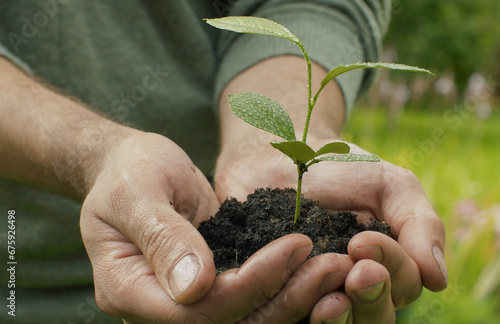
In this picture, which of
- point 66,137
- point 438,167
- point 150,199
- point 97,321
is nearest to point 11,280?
point 97,321

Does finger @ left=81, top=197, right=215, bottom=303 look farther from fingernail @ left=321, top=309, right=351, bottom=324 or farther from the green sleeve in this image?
the green sleeve

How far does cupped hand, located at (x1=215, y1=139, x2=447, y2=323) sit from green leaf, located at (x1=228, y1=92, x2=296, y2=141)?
24cm

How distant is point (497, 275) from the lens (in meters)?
2.17

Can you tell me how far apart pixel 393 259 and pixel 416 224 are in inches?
6.6

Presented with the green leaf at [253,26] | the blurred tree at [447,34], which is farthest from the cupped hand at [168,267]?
the blurred tree at [447,34]

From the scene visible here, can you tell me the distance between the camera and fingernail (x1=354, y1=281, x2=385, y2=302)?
2.61 feet

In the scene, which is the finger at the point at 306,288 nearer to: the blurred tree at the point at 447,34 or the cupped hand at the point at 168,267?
the cupped hand at the point at 168,267

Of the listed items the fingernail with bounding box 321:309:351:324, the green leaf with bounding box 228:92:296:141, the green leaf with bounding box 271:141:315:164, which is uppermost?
the green leaf with bounding box 228:92:296:141

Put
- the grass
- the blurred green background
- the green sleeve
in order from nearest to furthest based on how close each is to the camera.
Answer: the green sleeve
the grass
the blurred green background

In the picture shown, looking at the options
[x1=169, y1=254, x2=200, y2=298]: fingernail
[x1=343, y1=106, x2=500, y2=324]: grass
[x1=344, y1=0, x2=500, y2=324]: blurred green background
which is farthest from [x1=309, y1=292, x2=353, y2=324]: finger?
[x1=343, y1=106, x2=500, y2=324]: grass

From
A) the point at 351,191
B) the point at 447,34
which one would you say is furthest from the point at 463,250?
the point at 447,34

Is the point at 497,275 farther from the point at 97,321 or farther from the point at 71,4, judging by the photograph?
the point at 71,4

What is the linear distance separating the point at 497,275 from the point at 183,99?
1634 millimetres

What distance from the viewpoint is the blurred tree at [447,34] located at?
764 cm
